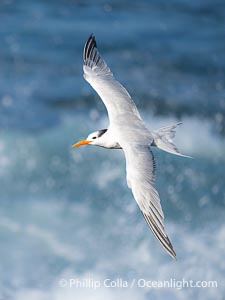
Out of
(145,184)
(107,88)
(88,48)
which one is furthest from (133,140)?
(88,48)

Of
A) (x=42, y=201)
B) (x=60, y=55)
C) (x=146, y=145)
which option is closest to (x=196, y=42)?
(x=60, y=55)

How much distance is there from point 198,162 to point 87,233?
3013 millimetres

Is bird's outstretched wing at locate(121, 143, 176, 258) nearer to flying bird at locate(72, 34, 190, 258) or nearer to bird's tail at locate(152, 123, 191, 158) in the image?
flying bird at locate(72, 34, 190, 258)

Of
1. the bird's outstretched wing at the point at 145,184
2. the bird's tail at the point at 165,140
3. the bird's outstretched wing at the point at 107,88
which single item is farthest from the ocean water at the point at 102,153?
the bird's outstretched wing at the point at 145,184

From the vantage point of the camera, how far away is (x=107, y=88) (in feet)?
29.4

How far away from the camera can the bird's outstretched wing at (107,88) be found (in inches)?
343

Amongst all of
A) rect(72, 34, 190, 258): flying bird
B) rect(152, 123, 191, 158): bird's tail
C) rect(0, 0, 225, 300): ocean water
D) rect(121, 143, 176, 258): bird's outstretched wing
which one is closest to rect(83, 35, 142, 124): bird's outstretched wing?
rect(72, 34, 190, 258): flying bird

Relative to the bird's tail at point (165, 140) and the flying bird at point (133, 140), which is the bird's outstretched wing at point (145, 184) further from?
the bird's tail at point (165, 140)

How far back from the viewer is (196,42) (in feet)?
76.2

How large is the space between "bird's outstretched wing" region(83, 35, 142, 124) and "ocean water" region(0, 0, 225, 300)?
6728mm

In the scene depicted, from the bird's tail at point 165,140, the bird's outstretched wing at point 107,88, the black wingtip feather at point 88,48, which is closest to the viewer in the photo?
the bird's tail at point 165,140

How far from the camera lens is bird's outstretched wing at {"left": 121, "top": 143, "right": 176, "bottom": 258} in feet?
24.0

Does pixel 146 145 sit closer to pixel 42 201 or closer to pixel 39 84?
pixel 42 201

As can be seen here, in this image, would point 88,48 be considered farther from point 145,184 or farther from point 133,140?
point 145,184
